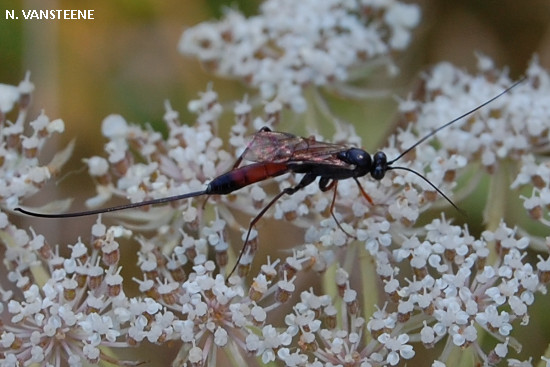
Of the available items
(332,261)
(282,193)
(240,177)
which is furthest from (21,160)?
(332,261)

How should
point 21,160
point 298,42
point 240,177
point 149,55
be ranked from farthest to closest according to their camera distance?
point 149,55 < point 298,42 < point 21,160 < point 240,177

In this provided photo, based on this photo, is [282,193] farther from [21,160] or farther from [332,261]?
[21,160]

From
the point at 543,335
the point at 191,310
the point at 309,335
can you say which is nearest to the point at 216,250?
the point at 191,310

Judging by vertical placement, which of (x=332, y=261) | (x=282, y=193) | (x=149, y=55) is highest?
(x=149, y=55)

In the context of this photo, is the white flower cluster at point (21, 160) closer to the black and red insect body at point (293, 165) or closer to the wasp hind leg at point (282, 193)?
the black and red insect body at point (293, 165)

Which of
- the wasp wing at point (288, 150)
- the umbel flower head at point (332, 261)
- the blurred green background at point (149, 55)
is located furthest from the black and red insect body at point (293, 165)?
the blurred green background at point (149, 55)

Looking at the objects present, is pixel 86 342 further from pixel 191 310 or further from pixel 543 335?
pixel 543 335
